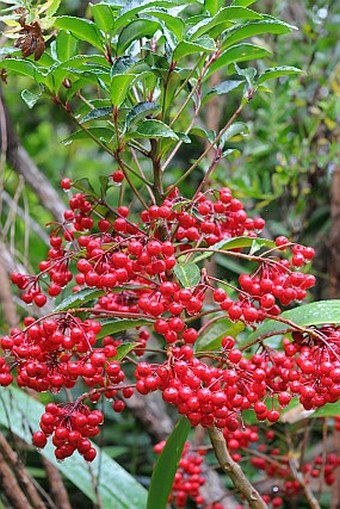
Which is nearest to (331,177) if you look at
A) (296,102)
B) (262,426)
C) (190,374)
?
(296,102)

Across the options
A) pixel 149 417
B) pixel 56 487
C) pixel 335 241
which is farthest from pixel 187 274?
pixel 335 241

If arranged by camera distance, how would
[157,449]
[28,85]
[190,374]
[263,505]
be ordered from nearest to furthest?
[190,374] → [263,505] → [157,449] → [28,85]

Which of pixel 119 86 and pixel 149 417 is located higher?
pixel 119 86

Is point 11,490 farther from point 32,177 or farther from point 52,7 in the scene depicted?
point 32,177

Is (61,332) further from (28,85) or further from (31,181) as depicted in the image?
(28,85)

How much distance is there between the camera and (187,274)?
34.2 inches

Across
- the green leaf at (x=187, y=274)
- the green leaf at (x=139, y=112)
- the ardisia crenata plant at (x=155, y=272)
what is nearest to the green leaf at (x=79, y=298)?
the ardisia crenata plant at (x=155, y=272)

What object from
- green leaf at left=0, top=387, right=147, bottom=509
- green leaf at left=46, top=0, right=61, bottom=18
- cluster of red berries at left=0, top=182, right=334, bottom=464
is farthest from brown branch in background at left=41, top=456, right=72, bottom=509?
green leaf at left=46, top=0, right=61, bottom=18

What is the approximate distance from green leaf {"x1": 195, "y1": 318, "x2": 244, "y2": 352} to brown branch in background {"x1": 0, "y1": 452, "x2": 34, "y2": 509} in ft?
1.43

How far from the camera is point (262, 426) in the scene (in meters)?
1.55

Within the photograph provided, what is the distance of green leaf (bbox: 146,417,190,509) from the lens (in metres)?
1.03

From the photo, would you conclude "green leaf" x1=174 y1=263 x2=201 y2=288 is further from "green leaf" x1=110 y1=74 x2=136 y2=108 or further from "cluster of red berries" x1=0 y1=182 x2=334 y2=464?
"green leaf" x1=110 y1=74 x2=136 y2=108

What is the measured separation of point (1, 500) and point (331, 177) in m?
1.25

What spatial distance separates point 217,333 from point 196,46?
44 centimetres
